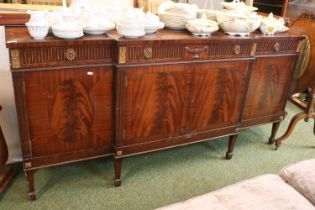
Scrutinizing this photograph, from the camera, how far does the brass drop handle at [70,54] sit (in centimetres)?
132

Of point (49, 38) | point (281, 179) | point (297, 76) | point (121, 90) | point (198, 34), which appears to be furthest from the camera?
point (297, 76)

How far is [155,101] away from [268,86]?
0.86 meters

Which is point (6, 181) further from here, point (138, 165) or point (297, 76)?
point (297, 76)

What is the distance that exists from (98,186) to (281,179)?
3.19 feet

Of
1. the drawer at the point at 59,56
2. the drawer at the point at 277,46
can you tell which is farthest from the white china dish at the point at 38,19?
the drawer at the point at 277,46

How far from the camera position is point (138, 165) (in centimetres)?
188

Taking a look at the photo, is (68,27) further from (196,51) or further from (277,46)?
(277,46)

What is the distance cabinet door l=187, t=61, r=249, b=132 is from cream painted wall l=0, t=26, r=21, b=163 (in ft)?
3.30

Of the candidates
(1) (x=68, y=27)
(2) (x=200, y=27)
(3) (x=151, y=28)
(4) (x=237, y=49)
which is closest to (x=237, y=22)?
(4) (x=237, y=49)

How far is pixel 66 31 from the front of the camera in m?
1.29

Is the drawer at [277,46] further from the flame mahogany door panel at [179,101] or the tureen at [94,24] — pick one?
the tureen at [94,24]

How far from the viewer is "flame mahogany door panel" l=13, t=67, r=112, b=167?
4.42 feet

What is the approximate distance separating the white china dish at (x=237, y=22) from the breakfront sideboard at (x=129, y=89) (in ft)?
0.17

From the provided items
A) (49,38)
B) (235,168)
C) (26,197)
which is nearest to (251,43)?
(235,168)
